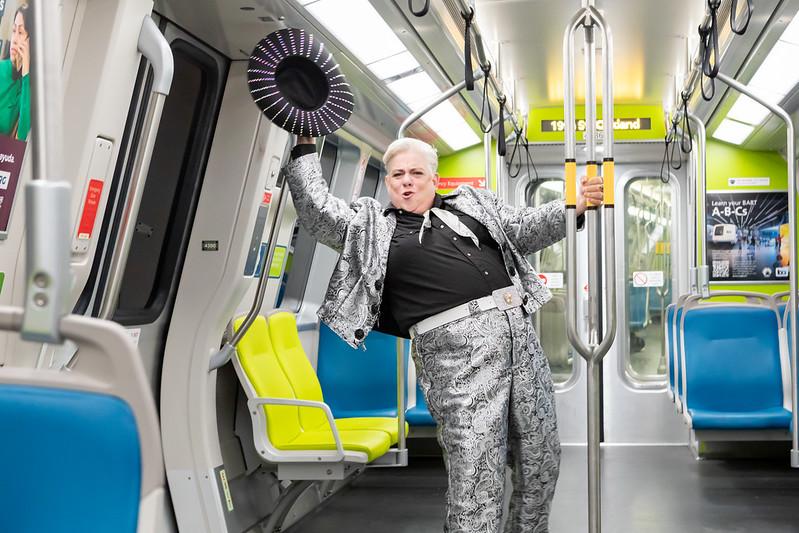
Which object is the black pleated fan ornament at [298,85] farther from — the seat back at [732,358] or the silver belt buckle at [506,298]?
the seat back at [732,358]

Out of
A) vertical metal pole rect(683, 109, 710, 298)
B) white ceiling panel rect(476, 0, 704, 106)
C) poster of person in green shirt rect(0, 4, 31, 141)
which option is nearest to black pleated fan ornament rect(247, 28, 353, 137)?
poster of person in green shirt rect(0, 4, 31, 141)

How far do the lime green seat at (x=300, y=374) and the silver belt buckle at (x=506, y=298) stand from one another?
7.01 feet

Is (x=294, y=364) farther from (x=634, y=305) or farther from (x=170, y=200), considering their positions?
(x=634, y=305)

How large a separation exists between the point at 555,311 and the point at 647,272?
0.92 metres

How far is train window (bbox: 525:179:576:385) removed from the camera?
8469 millimetres

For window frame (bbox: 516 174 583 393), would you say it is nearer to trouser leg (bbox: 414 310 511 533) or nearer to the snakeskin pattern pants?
the snakeskin pattern pants

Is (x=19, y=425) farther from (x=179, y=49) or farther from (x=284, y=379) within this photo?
(x=284, y=379)

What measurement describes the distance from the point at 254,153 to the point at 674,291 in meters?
5.30

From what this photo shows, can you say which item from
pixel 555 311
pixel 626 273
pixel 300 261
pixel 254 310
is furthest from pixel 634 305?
pixel 254 310

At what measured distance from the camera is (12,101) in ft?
8.50

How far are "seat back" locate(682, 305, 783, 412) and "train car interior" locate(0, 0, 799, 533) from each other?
0.02 metres

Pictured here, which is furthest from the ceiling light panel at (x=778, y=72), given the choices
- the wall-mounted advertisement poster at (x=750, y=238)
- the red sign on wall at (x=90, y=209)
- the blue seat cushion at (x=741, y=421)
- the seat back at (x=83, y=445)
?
the seat back at (x=83, y=445)

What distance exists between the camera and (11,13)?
2.47 m

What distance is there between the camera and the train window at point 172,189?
4.12m
